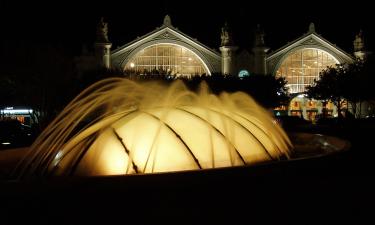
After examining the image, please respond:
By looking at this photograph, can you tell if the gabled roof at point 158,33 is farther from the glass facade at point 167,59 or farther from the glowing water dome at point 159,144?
the glowing water dome at point 159,144

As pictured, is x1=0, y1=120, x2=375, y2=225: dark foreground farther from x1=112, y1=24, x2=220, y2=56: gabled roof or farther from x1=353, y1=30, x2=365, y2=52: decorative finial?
x1=353, y1=30, x2=365, y2=52: decorative finial

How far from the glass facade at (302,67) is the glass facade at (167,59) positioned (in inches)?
528

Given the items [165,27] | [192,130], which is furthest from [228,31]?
[192,130]

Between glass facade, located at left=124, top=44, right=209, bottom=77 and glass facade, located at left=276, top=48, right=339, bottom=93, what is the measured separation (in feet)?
44.0

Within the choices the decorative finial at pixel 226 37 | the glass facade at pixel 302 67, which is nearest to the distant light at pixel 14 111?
the decorative finial at pixel 226 37

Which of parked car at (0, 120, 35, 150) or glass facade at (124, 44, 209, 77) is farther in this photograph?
glass facade at (124, 44, 209, 77)

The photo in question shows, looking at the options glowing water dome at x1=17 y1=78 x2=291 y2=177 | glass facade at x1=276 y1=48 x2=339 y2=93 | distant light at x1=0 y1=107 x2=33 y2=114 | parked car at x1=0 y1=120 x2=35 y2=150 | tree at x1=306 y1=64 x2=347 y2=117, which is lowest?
parked car at x1=0 y1=120 x2=35 y2=150

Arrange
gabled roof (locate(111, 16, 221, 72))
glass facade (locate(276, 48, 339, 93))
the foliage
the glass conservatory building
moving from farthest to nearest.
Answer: glass facade (locate(276, 48, 339, 93))
the glass conservatory building
gabled roof (locate(111, 16, 221, 72))
the foliage

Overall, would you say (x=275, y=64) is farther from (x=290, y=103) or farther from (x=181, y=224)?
(x=181, y=224)

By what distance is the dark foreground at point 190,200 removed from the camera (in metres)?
7.07

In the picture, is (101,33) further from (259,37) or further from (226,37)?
(259,37)

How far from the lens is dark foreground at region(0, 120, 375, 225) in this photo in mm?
7074

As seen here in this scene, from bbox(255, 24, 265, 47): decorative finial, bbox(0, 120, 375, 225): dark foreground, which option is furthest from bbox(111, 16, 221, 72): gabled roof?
bbox(0, 120, 375, 225): dark foreground

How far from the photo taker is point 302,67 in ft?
242
